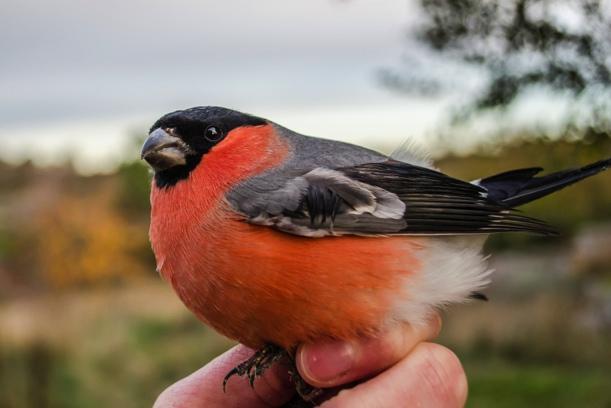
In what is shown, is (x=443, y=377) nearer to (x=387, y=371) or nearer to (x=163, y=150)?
(x=387, y=371)

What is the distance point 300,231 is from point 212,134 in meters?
0.41

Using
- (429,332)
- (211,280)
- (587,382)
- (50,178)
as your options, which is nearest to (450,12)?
(429,332)

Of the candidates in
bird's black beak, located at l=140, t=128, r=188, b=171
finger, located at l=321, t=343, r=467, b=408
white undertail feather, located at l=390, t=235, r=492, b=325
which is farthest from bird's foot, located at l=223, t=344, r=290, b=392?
bird's black beak, located at l=140, t=128, r=188, b=171

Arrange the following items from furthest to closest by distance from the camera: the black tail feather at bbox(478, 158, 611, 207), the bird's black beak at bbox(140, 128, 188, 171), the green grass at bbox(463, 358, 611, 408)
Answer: the green grass at bbox(463, 358, 611, 408) → the black tail feather at bbox(478, 158, 611, 207) → the bird's black beak at bbox(140, 128, 188, 171)

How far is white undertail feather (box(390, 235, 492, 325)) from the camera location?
2.03m

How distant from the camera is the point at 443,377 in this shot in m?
2.19

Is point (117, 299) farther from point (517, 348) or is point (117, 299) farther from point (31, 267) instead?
point (517, 348)

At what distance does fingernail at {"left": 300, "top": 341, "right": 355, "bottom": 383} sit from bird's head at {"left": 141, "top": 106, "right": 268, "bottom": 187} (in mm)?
594

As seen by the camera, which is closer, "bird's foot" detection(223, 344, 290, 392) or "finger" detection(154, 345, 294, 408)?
"bird's foot" detection(223, 344, 290, 392)

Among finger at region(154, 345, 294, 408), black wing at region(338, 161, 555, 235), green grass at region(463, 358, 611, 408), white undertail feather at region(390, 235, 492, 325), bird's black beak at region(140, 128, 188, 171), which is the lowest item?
green grass at region(463, 358, 611, 408)

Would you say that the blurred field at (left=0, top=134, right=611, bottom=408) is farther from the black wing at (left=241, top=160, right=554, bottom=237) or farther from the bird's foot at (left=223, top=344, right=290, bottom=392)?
the bird's foot at (left=223, top=344, right=290, bottom=392)

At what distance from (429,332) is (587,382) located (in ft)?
17.6

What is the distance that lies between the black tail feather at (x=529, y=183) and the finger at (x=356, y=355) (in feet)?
1.50

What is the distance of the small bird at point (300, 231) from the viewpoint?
1.86 m
